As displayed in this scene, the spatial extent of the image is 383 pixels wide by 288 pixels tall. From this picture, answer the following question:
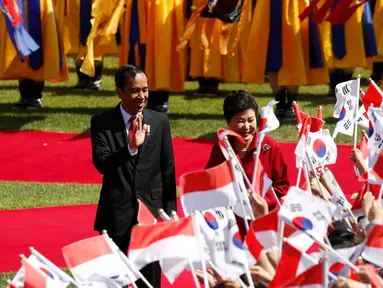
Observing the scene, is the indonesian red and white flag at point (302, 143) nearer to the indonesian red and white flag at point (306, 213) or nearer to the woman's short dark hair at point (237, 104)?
the woman's short dark hair at point (237, 104)

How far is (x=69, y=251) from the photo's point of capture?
545 cm

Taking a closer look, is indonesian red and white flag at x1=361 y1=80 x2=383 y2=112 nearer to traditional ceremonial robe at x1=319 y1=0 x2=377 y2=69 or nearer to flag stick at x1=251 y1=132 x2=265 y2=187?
flag stick at x1=251 y1=132 x2=265 y2=187

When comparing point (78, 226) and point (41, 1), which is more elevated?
point (41, 1)

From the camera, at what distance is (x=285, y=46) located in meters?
12.6

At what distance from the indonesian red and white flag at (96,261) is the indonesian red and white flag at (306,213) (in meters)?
0.82

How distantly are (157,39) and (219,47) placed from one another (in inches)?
32.0

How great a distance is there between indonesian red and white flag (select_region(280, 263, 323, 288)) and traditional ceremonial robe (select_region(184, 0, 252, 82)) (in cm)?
820

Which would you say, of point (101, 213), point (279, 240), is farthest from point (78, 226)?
point (279, 240)

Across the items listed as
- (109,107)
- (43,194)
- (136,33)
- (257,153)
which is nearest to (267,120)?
(257,153)

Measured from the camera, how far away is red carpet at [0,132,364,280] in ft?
29.0

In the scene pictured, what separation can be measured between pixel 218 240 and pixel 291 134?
704cm

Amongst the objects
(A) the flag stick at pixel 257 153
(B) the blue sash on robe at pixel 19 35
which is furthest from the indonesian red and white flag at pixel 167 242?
(B) the blue sash on robe at pixel 19 35

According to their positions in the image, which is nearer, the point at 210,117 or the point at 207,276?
the point at 207,276

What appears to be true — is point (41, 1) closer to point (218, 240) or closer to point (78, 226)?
point (78, 226)
